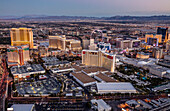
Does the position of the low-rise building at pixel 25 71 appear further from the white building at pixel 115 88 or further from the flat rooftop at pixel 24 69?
the white building at pixel 115 88

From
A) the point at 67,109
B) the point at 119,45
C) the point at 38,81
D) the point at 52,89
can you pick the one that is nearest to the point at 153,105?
the point at 67,109

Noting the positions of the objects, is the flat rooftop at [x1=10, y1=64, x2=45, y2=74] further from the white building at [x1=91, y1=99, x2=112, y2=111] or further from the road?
the white building at [x1=91, y1=99, x2=112, y2=111]

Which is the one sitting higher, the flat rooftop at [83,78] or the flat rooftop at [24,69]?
the flat rooftop at [24,69]

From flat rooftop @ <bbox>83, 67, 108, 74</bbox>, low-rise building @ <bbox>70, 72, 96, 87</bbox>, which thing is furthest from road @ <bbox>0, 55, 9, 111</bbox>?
flat rooftop @ <bbox>83, 67, 108, 74</bbox>

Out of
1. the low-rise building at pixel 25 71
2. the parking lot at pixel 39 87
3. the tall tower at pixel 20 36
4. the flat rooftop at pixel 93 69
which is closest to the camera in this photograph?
the parking lot at pixel 39 87

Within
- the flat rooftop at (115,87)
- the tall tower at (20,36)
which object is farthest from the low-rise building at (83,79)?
the tall tower at (20,36)

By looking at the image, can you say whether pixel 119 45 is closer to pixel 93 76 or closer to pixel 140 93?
pixel 93 76

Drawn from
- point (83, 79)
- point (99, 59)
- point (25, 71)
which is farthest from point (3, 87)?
point (99, 59)

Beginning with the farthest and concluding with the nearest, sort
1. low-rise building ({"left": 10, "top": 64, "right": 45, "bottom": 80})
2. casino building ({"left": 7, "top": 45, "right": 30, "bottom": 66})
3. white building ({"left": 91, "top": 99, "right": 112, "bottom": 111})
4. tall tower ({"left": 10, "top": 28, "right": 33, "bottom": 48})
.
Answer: tall tower ({"left": 10, "top": 28, "right": 33, "bottom": 48})
casino building ({"left": 7, "top": 45, "right": 30, "bottom": 66})
low-rise building ({"left": 10, "top": 64, "right": 45, "bottom": 80})
white building ({"left": 91, "top": 99, "right": 112, "bottom": 111})
